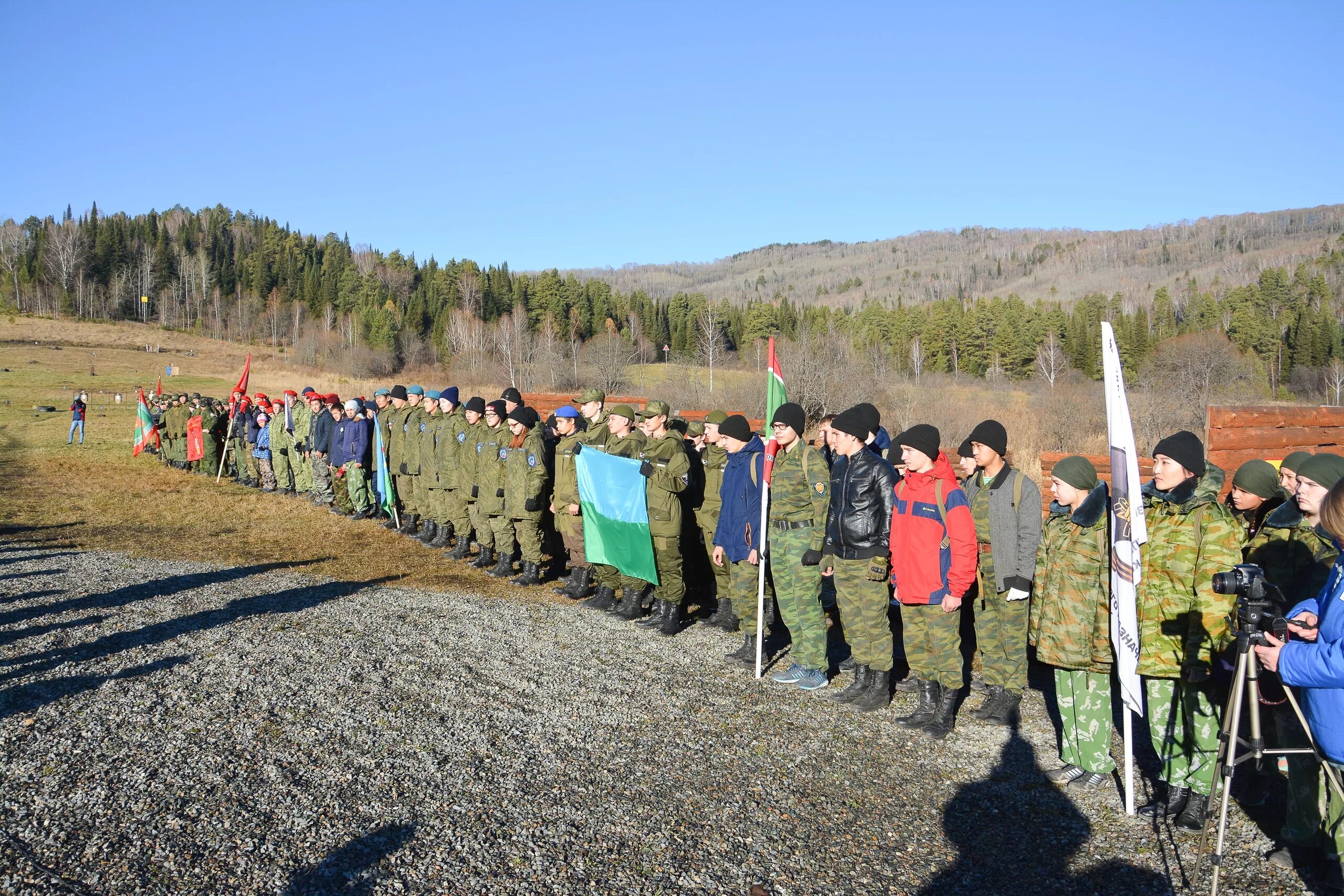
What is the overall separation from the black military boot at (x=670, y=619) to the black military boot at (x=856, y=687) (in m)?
2.42

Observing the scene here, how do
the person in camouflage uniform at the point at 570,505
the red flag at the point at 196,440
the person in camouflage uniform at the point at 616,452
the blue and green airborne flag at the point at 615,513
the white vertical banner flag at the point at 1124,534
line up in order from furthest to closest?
the red flag at the point at 196,440 → the person in camouflage uniform at the point at 570,505 → the person in camouflage uniform at the point at 616,452 → the blue and green airborne flag at the point at 615,513 → the white vertical banner flag at the point at 1124,534

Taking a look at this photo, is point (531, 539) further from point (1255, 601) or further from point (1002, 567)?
point (1255, 601)

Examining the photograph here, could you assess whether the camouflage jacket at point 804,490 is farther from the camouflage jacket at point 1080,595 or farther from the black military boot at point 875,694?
the camouflage jacket at point 1080,595

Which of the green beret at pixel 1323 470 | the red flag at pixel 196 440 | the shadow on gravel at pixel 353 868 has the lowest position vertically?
the shadow on gravel at pixel 353 868

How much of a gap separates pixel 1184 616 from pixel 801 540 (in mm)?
3182

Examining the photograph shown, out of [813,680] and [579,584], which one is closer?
[813,680]

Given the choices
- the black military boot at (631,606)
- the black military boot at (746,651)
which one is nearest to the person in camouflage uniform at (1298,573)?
the black military boot at (746,651)

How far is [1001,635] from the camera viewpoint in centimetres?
690

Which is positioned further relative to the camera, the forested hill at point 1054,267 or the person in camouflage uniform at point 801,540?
the forested hill at point 1054,267

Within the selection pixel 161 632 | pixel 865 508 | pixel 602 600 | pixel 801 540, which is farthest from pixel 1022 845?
pixel 161 632

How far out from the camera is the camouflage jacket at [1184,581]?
4.93 meters

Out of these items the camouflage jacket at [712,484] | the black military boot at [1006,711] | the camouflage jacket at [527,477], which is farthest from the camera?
the camouflage jacket at [527,477]

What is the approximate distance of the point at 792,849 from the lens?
4688 millimetres

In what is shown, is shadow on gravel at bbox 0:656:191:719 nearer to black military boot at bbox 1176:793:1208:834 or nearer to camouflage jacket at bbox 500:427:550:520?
camouflage jacket at bbox 500:427:550:520
